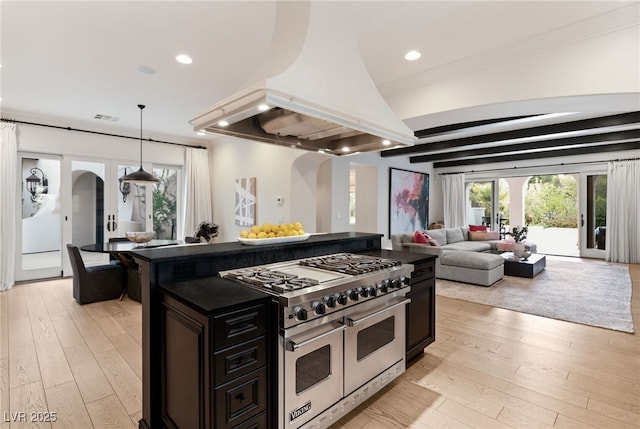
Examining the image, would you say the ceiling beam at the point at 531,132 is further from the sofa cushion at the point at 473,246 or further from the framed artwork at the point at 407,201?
the sofa cushion at the point at 473,246

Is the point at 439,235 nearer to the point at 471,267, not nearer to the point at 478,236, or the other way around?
the point at 478,236

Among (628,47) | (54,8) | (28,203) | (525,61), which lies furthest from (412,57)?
(28,203)

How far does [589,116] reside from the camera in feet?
16.3

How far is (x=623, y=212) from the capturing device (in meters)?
7.22

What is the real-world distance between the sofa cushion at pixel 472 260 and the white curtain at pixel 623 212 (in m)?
4.06

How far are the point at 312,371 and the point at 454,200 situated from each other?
9.16 metres

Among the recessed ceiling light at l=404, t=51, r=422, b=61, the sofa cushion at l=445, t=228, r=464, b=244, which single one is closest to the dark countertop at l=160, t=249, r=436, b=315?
the recessed ceiling light at l=404, t=51, r=422, b=61

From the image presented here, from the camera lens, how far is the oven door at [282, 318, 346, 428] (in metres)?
1.67

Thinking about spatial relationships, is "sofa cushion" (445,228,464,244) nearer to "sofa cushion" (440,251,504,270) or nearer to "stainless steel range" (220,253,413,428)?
"sofa cushion" (440,251,504,270)

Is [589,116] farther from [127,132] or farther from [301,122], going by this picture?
[127,132]

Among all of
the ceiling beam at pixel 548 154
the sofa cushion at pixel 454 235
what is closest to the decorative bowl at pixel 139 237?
the sofa cushion at pixel 454 235

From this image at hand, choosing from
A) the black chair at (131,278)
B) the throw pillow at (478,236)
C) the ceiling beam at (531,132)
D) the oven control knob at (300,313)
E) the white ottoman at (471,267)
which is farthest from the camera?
the throw pillow at (478,236)

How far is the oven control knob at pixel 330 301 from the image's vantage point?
1787 millimetres

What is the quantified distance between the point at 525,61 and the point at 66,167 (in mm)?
7065
